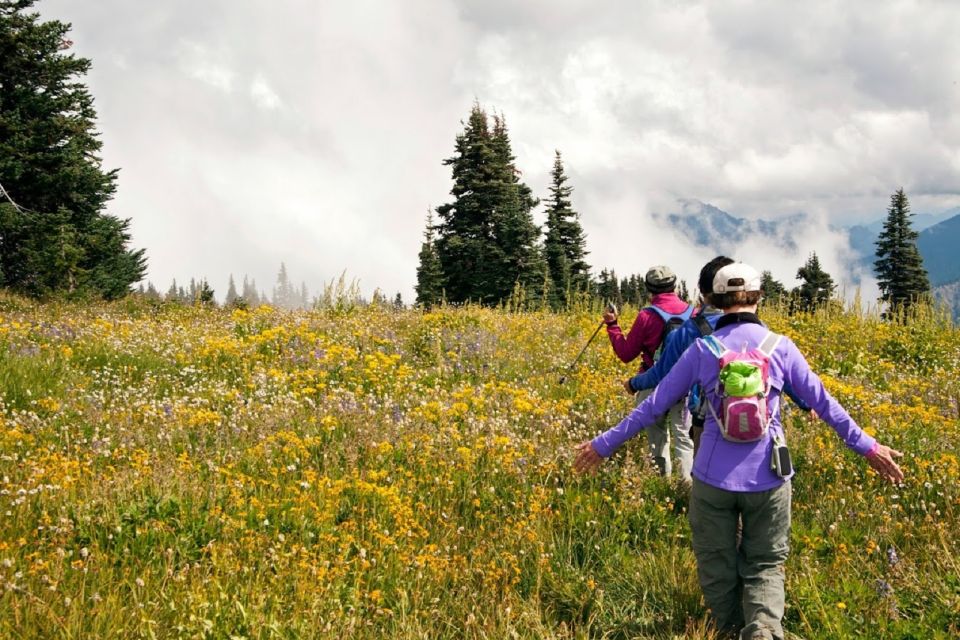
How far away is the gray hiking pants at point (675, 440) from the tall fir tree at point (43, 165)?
1766cm

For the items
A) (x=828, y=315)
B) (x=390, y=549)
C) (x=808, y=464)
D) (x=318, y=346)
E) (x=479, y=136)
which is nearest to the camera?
(x=390, y=549)

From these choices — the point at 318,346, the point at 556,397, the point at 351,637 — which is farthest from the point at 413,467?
the point at 318,346

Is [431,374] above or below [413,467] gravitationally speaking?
above

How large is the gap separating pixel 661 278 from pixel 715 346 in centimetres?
211

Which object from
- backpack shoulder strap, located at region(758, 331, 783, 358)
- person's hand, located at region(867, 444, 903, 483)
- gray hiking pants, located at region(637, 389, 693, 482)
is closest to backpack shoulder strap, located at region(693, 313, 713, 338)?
backpack shoulder strap, located at region(758, 331, 783, 358)

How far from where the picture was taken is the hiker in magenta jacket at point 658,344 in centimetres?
562

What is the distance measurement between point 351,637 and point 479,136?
131 feet

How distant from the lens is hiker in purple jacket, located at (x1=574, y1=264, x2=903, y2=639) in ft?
11.3

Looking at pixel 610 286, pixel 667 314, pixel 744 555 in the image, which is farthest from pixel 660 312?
pixel 610 286

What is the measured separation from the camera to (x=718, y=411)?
353 cm

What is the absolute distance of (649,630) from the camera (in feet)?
12.3

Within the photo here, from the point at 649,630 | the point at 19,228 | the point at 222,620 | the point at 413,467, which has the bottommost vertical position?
the point at 649,630

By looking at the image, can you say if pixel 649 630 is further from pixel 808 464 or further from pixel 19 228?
pixel 19 228

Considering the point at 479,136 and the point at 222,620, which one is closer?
the point at 222,620
